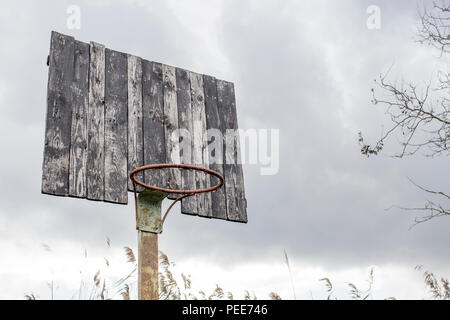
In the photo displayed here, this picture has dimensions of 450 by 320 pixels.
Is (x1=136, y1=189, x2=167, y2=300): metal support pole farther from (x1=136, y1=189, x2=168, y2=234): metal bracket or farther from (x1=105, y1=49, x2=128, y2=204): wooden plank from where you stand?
(x1=105, y1=49, x2=128, y2=204): wooden plank

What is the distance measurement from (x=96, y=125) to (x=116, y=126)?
0.62 feet

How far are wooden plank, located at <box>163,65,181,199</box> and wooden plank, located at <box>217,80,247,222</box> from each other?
550 mm

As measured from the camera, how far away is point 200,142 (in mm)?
5492

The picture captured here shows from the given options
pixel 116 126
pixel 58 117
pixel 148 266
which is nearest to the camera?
pixel 148 266

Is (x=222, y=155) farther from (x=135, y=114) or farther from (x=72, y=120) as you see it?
(x=72, y=120)

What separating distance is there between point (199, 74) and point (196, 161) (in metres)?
1.09

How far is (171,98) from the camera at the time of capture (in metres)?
5.52

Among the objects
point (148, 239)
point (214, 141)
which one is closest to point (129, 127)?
point (214, 141)

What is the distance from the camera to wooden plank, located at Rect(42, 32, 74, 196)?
4.47 meters

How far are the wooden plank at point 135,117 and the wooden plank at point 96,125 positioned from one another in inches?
10.1

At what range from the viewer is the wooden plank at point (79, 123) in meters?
4.57

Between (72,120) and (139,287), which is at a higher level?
(72,120)

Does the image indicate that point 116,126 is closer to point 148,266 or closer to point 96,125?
point 96,125
